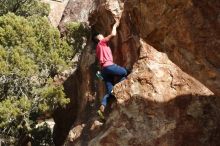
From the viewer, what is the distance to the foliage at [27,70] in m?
18.0

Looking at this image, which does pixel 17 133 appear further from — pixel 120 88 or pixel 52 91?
pixel 120 88

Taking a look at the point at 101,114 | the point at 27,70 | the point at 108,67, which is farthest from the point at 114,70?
the point at 27,70

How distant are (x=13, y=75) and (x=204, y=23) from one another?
31.2 ft

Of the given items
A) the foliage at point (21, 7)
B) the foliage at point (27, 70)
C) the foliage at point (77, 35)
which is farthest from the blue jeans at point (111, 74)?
the foliage at point (21, 7)

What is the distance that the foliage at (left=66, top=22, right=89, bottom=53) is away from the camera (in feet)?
65.0

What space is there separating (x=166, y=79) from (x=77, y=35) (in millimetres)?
7313

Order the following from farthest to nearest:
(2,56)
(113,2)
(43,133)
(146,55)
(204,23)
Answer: (43,133) → (2,56) → (113,2) → (146,55) → (204,23)

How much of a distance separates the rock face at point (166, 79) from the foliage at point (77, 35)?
5.01m

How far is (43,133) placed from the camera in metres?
20.9

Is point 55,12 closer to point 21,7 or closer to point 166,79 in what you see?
point 21,7

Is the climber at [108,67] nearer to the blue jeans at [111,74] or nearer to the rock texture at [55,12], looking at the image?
the blue jeans at [111,74]

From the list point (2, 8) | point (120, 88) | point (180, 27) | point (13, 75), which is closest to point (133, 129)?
point (120, 88)

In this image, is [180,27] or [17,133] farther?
[17,133]

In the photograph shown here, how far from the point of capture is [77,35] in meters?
19.9
